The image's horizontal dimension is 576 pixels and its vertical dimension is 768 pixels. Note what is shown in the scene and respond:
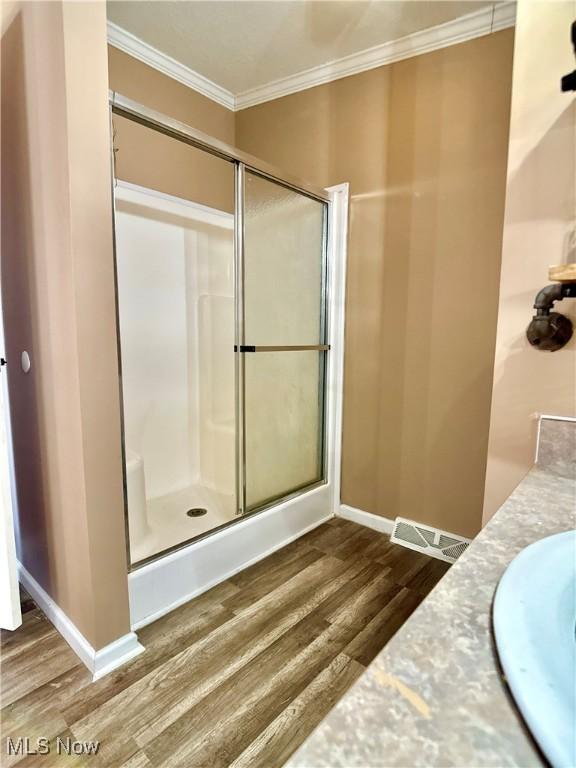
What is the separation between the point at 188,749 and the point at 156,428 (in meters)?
1.69

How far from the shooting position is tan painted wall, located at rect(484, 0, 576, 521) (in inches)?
43.4

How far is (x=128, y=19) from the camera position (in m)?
1.91

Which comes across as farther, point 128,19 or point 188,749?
point 128,19

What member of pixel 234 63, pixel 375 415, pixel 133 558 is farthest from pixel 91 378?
pixel 234 63

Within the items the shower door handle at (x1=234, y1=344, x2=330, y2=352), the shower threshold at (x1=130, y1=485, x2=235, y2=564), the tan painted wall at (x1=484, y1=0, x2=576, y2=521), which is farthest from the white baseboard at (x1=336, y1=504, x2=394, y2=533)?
the tan painted wall at (x1=484, y1=0, x2=576, y2=521)

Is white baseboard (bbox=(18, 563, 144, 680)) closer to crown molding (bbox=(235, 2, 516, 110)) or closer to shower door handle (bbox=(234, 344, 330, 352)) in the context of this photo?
shower door handle (bbox=(234, 344, 330, 352))

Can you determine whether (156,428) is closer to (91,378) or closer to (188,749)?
(91,378)

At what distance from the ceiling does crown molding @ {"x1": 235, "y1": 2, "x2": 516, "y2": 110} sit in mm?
31

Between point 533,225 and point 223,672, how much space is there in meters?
1.71

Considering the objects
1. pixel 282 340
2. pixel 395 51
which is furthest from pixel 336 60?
pixel 282 340

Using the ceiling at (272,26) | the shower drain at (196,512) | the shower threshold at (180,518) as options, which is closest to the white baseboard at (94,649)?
the shower threshold at (180,518)

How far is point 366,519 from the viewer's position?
239 centimetres

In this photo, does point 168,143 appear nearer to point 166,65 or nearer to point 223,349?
point 166,65

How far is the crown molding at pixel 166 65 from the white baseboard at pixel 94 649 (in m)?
2.61
